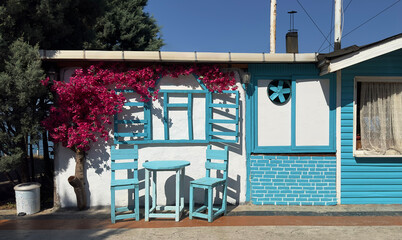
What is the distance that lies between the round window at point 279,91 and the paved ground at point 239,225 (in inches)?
74.5

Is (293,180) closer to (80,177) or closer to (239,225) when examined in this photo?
(239,225)

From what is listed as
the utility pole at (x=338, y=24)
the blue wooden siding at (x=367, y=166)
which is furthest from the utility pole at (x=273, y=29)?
the blue wooden siding at (x=367, y=166)

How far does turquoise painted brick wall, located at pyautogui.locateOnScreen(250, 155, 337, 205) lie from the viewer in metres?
5.58

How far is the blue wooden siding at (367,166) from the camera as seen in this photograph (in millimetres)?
5543

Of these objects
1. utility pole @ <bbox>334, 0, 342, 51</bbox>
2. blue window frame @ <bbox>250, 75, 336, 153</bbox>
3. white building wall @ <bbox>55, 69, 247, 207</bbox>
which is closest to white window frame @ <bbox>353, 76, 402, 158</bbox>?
blue window frame @ <bbox>250, 75, 336, 153</bbox>

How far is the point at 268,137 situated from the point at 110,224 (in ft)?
9.84

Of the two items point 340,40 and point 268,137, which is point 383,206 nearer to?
point 268,137

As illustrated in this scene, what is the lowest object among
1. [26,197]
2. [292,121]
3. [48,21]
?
[26,197]

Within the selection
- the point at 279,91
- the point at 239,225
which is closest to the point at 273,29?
the point at 279,91

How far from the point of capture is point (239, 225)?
4.67 metres

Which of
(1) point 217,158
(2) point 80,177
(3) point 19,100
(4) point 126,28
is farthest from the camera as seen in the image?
(4) point 126,28

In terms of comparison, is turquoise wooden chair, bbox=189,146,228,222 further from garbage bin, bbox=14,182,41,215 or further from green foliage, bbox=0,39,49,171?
green foliage, bbox=0,39,49,171

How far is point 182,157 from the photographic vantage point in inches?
218

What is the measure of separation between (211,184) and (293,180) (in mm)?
1781
